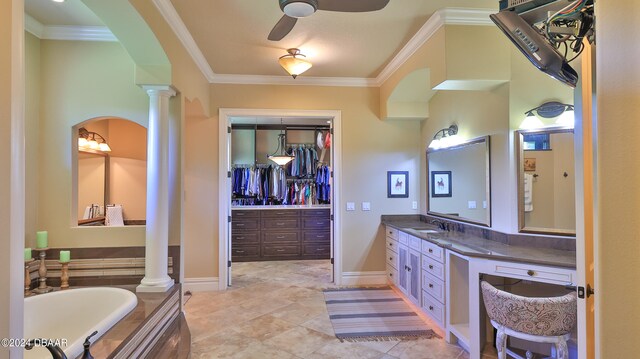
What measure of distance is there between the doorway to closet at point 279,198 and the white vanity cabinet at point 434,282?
4.91 feet

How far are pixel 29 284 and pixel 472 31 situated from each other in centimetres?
442

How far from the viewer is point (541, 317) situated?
2055mm

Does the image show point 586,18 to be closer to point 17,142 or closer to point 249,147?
point 17,142

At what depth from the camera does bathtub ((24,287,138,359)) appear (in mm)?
2246

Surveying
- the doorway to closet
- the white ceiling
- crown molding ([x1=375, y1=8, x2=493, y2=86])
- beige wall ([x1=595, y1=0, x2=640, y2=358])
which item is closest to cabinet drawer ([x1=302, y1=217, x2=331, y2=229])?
the doorway to closet

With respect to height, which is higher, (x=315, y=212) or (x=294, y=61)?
(x=294, y=61)

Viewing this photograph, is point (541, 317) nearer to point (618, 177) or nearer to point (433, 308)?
point (433, 308)

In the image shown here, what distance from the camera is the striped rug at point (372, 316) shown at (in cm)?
304

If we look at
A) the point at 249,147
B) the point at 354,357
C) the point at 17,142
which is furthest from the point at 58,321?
the point at 249,147

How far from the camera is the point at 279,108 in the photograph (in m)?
4.51

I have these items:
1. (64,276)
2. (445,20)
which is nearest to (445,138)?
(445,20)

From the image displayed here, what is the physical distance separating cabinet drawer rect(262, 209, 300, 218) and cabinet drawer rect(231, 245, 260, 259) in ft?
2.07

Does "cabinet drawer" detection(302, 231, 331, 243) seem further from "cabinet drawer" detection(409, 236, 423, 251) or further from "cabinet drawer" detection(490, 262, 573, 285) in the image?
"cabinet drawer" detection(490, 262, 573, 285)

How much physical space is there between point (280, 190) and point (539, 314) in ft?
16.8
